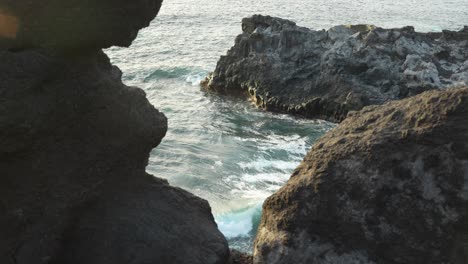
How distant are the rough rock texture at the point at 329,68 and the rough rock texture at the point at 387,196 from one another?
1869 centimetres

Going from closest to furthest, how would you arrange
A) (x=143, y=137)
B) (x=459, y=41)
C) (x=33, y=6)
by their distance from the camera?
(x=33, y=6), (x=143, y=137), (x=459, y=41)

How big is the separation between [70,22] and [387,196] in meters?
3.94

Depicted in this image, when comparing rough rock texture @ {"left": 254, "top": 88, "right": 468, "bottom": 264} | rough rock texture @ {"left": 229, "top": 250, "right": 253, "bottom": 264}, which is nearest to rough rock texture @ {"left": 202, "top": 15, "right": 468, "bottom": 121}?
rough rock texture @ {"left": 229, "top": 250, "right": 253, "bottom": 264}

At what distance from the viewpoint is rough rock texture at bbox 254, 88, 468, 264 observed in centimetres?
573

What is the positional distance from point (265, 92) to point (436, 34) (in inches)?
615

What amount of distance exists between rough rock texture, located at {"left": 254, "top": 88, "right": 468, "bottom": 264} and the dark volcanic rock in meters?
2.73

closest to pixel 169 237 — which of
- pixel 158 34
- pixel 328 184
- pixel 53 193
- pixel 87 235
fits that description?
pixel 87 235

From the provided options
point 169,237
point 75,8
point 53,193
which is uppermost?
point 75,8

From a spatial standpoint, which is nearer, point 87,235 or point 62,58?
point 62,58

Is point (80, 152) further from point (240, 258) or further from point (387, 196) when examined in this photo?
point (387, 196)

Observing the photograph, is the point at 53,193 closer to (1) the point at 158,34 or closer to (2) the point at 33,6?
(2) the point at 33,6

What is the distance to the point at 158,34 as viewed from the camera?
44.4 metres

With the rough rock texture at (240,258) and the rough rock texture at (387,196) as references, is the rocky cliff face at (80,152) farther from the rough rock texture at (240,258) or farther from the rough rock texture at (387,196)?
the rough rock texture at (387,196)

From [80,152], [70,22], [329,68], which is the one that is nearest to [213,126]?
[329,68]
